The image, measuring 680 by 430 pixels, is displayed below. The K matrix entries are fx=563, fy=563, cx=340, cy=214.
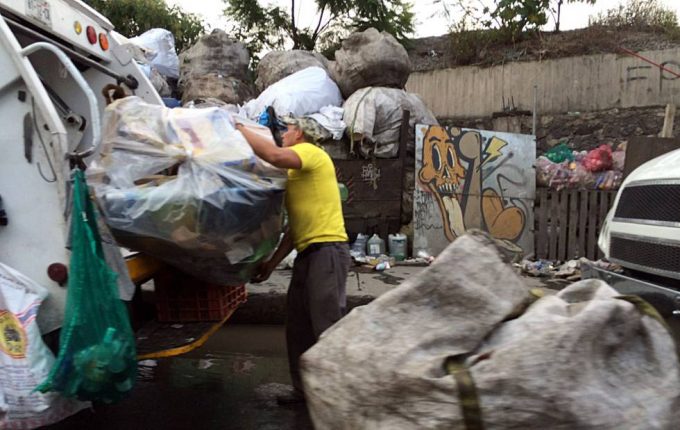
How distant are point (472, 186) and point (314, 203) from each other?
16.4ft

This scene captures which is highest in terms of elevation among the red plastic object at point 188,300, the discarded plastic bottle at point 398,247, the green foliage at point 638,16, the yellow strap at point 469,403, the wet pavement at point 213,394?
the green foliage at point 638,16

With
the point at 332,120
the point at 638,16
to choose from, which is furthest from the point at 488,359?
the point at 638,16

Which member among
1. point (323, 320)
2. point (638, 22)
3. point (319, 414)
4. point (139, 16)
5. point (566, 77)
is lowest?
point (323, 320)

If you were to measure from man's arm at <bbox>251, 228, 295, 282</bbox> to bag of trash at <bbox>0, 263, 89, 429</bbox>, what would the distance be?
1.35 meters

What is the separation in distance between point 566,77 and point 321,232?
306 inches

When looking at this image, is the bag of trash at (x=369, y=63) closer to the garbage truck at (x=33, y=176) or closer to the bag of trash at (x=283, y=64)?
the bag of trash at (x=283, y=64)

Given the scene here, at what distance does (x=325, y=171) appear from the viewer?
350 centimetres

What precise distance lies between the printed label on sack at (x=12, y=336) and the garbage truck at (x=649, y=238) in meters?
3.15

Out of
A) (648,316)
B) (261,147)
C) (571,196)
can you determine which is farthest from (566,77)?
(648,316)

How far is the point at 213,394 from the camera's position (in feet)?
13.3

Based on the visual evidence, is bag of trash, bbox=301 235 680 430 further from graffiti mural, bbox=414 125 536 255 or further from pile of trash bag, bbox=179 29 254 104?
pile of trash bag, bbox=179 29 254 104

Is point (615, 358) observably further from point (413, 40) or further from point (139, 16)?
point (139, 16)

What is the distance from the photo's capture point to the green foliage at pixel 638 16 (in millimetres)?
11500

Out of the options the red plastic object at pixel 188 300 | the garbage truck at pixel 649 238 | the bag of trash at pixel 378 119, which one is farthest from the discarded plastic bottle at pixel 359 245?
the red plastic object at pixel 188 300
